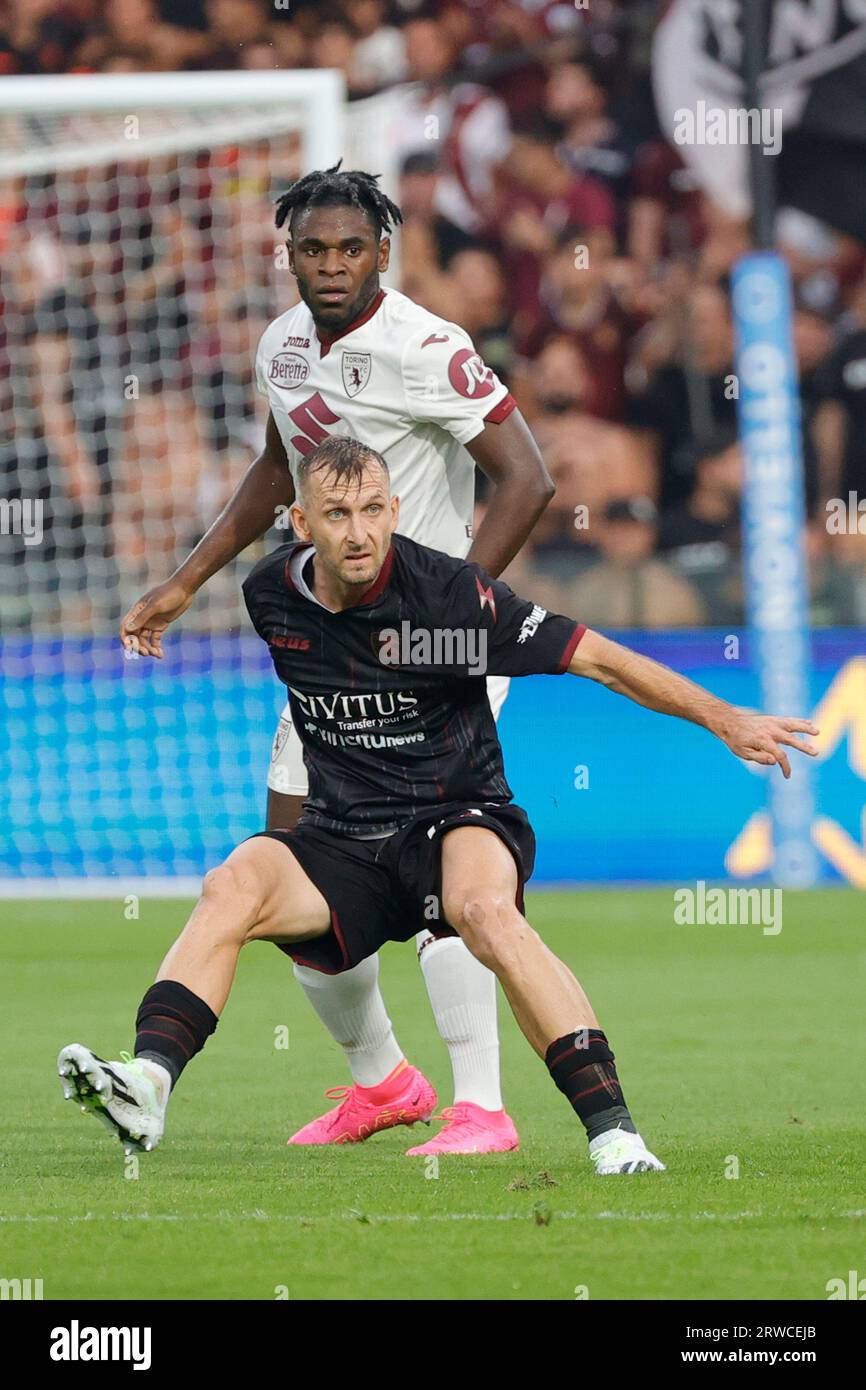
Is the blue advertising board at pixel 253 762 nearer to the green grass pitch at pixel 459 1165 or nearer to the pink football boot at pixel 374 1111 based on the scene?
the green grass pitch at pixel 459 1165

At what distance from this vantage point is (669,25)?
13.8 meters

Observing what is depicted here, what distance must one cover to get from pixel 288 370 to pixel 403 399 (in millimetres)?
361

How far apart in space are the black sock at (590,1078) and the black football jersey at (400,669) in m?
0.73

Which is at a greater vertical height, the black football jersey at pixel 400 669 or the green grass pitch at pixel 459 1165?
the black football jersey at pixel 400 669

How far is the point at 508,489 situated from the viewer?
5.86 meters

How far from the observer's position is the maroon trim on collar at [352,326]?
6.03 meters

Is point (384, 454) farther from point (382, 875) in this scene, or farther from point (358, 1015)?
point (358, 1015)

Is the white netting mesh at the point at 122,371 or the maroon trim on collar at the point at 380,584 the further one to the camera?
the white netting mesh at the point at 122,371

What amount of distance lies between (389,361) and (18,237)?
279 inches

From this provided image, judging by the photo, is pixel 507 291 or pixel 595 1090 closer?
pixel 595 1090

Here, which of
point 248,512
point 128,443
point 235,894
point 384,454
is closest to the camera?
point 235,894

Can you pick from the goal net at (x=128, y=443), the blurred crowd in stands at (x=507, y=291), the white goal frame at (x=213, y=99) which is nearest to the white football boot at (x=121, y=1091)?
the white goal frame at (x=213, y=99)

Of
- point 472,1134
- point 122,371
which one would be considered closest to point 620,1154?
point 472,1134

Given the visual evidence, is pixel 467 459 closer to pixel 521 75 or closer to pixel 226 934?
pixel 226 934
